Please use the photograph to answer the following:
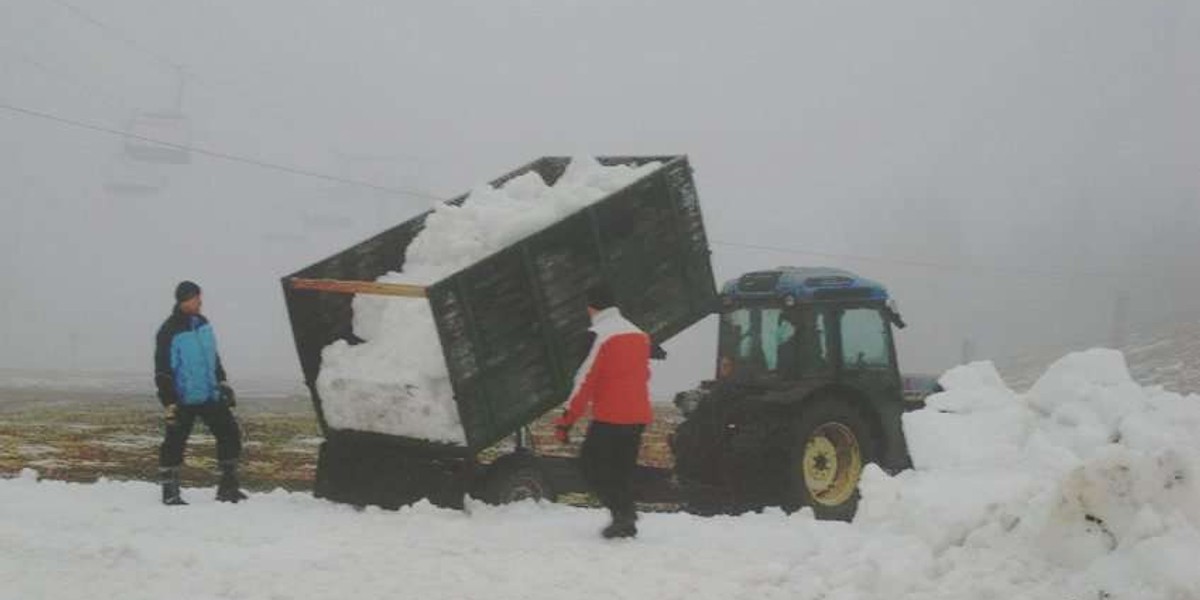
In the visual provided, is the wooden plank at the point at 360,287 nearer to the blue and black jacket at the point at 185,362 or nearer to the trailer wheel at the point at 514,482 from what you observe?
the blue and black jacket at the point at 185,362

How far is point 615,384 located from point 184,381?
3546mm

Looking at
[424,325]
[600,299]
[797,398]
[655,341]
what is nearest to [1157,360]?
[797,398]

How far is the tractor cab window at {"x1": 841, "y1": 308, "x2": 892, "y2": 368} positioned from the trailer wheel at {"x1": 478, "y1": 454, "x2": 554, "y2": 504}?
10.8 feet

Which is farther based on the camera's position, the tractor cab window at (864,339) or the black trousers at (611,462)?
the tractor cab window at (864,339)

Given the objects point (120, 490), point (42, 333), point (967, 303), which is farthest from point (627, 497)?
point (967, 303)

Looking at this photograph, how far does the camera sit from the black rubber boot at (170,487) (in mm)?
7867

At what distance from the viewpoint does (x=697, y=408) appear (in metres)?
9.59

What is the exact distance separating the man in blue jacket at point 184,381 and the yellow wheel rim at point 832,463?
497 centimetres

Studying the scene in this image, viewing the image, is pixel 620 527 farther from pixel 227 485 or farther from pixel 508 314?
pixel 227 485

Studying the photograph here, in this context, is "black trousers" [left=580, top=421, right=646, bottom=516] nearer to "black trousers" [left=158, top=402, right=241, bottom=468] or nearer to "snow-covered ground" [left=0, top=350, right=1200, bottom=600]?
"snow-covered ground" [left=0, top=350, right=1200, bottom=600]

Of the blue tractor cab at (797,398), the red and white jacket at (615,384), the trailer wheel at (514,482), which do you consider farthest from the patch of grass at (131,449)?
the red and white jacket at (615,384)

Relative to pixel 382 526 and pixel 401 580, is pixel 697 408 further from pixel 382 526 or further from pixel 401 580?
pixel 401 580

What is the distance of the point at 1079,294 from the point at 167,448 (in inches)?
5165

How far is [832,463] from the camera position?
941cm
